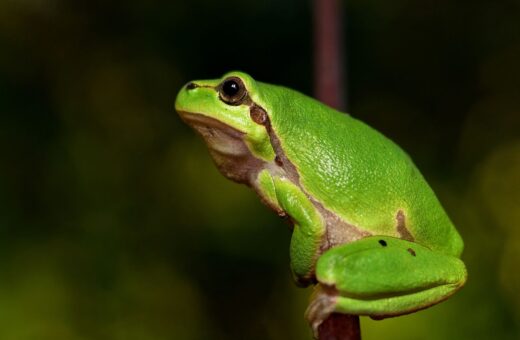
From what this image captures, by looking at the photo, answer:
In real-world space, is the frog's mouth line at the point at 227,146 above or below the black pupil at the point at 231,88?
below

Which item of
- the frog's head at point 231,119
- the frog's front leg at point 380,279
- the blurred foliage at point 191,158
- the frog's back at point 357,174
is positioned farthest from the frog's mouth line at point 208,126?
the blurred foliage at point 191,158

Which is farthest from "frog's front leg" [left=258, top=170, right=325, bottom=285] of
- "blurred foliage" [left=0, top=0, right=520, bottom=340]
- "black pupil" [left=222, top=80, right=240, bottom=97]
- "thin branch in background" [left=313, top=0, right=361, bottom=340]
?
"blurred foliage" [left=0, top=0, right=520, bottom=340]

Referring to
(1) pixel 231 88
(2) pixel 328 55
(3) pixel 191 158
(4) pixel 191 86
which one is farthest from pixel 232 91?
(3) pixel 191 158

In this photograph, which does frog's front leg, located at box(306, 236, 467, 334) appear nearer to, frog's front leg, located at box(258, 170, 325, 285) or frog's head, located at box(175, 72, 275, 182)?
frog's front leg, located at box(258, 170, 325, 285)

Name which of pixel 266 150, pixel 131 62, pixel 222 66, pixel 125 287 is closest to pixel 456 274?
pixel 266 150

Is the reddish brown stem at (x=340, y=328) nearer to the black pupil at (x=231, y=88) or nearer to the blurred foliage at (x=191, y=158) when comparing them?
the black pupil at (x=231, y=88)

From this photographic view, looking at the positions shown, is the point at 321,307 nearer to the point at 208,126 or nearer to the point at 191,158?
the point at 208,126
